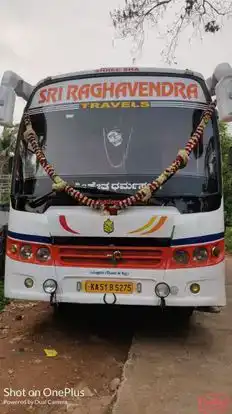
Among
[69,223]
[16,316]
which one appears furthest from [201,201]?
[16,316]

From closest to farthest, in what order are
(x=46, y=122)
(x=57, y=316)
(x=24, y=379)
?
(x=24, y=379) → (x=46, y=122) → (x=57, y=316)

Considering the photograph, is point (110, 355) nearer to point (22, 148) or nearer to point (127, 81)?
point (22, 148)

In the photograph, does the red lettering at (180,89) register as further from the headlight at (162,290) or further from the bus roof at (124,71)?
the headlight at (162,290)

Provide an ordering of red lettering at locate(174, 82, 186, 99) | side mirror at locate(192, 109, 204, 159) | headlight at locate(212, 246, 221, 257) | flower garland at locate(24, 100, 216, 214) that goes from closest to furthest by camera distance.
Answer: flower garland at locate(24, 100, 216, 214) < headlight at locate(212, 246, 221, 257) < side mirror at locate(192, 109, 204, 159) < red lettering at locate(174, 82, 186, 99)

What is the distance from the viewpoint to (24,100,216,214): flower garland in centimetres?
481

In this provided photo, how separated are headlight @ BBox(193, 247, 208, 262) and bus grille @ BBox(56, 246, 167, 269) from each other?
297mm

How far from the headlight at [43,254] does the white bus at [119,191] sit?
0.8 inches

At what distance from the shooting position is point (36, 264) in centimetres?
501

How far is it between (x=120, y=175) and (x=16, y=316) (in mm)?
2604

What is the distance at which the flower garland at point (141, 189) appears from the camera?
4.81 m

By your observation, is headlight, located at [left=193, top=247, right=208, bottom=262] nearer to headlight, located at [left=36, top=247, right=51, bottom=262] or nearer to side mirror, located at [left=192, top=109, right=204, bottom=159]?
side mirror, located at [left=192, top=109, right=204, bottom=159]

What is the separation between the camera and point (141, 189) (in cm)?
484

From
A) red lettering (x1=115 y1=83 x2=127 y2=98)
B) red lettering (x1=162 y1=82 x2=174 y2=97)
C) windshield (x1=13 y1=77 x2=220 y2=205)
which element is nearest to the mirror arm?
windshield (x1=13 y1=77 x2=220 y2=205)

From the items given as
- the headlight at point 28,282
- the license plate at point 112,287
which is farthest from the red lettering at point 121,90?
the headlight at point 28,282
